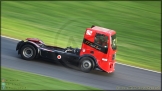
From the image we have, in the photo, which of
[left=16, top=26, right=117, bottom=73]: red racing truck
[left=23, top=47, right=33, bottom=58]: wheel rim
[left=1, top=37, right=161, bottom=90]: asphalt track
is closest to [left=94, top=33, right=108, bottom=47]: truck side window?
[left=16, top=26, right=117, bottom=73]: red racing truck

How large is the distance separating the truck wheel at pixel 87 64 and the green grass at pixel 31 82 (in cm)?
151

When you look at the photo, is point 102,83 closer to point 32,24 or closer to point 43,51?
point 43,51

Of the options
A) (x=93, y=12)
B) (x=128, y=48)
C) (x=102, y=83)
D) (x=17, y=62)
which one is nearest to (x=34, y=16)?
(x=93, y=12)

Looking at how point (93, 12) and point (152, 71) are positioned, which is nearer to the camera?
point (152, 71)

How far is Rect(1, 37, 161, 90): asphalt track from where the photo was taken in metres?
13.7

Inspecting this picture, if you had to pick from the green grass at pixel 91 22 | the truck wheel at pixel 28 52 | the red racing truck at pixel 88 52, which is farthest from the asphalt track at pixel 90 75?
the green grass at pixel 91 22

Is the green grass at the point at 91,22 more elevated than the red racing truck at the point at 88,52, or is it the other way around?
the green grass at the point at 91,22

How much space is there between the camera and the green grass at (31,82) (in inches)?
461

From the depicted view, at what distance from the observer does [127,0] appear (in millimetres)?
26781

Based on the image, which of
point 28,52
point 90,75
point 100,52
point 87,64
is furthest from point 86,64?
point 28,52

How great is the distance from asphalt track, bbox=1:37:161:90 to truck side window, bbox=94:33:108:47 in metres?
1.46

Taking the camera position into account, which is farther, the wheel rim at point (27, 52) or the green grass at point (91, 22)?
the green grass at point (91, 22)

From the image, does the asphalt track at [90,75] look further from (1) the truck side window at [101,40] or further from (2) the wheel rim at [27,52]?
(1) the truck side window at [101,40]

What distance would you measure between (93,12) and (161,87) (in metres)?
11.2
